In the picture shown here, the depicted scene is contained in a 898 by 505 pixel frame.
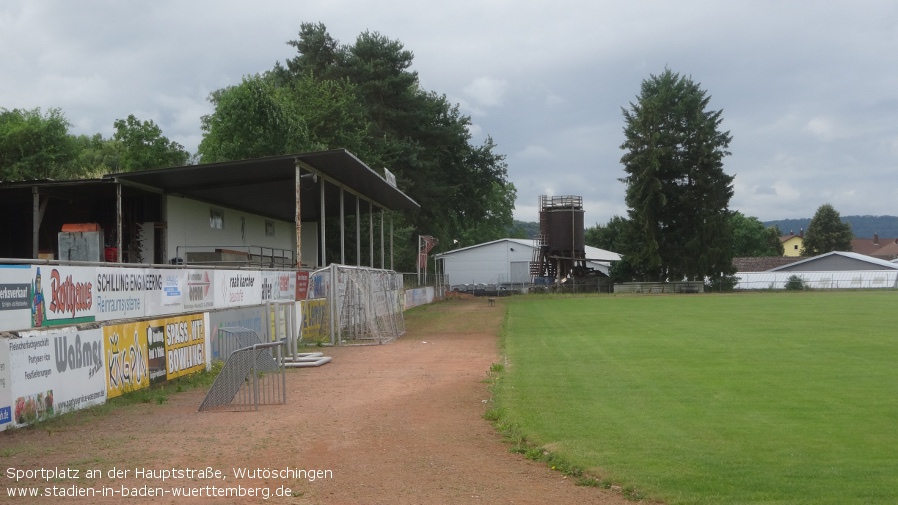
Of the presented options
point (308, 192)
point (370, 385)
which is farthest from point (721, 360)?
point (308, 192)

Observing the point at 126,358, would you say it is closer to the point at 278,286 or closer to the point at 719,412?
the point at 719,412

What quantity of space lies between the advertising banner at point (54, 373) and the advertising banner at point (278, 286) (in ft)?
31.2

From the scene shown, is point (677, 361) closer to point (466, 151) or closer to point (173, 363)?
point (173, 363)

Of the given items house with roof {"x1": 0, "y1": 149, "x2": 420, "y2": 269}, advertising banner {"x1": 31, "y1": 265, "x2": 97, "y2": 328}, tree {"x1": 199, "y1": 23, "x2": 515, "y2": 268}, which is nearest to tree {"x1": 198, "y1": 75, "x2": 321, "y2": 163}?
tree {"x1": 199, "y1": 23, "x2": 515, "y2": 268}

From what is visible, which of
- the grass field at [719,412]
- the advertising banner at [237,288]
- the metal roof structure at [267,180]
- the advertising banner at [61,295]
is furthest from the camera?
the metal roof structure at [267,180]

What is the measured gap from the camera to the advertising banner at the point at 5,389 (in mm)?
10711

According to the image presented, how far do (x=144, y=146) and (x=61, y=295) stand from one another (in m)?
45.5

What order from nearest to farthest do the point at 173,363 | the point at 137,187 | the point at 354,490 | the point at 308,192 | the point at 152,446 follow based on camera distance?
the point at 354,490
the point at 152,446
the point at 173,363
the point at 137,187
the point at 308,192

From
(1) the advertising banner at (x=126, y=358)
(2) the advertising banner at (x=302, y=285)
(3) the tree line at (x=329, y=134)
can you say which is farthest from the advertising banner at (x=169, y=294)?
(3) the tree line at (x=329, y=134)

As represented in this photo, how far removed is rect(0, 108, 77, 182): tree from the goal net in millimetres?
30496

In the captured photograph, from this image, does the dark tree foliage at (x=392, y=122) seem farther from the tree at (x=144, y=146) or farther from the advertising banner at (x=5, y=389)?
the advertising banner at (x=5, y=389)

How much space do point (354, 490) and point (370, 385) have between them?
8.34 m

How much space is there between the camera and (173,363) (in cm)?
1614

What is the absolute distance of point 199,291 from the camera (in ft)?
58.9
